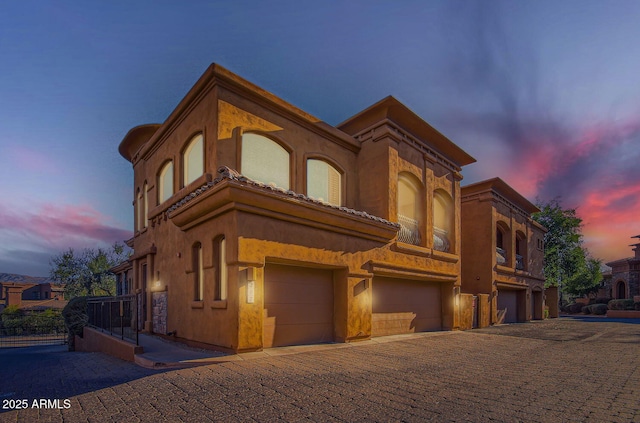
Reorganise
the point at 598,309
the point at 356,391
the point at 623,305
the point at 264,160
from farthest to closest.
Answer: the point at 598,309, the point at 623,305, the point at 264,160, the point at 356,391

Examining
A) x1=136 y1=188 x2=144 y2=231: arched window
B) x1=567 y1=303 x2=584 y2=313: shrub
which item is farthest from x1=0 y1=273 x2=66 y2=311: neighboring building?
x1=567 y1=303 x2=584 y2=313: shrub

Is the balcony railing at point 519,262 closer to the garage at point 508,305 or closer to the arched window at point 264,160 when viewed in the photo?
the garage at point 508,305

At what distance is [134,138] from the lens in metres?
17.2

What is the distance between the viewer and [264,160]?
38.0ft

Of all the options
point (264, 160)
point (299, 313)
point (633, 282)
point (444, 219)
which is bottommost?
point (633, 282)

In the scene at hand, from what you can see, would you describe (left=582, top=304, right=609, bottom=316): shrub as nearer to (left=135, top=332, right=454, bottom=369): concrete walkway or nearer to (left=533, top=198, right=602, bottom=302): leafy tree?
(left=533, top=198, right=602, bottom=302): leafy tree

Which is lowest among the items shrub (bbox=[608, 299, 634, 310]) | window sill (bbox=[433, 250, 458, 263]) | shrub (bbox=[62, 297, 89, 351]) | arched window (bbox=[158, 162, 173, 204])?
shrub (bbox=[608, 299, 634, 310])

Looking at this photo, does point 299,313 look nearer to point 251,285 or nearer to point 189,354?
point 251,285

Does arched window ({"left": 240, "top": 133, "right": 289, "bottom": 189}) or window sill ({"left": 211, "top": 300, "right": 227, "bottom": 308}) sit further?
arched window ({"left": 240, "top": 133, "right": 289, "bottom": 189})

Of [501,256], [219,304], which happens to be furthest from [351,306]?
[501,256]

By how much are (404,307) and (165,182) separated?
1027 centimetres

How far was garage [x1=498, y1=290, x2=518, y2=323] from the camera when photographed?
2254 centimetres

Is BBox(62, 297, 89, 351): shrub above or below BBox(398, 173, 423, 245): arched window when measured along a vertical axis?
below

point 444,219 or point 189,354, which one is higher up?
point 444,219
